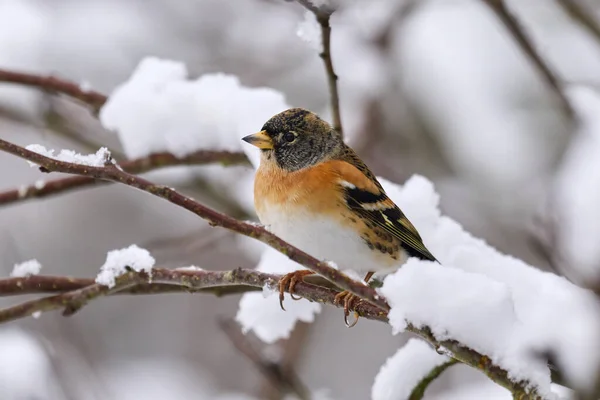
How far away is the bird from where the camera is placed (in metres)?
2.61

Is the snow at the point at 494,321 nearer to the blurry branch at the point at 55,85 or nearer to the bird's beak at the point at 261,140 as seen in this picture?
the bird's beak at the point at 261,140

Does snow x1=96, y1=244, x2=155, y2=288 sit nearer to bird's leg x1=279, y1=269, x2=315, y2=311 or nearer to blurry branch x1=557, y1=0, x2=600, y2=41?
bird's leg x1=279, y1=269, x2=315, y2=311

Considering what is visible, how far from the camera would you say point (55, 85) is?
3.10m

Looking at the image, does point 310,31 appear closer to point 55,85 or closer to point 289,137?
point 289,137

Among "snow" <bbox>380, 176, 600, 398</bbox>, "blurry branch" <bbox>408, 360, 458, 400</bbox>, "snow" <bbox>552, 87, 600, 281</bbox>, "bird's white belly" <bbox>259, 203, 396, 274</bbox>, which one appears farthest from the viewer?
"bird's white belly" <bbox>259, 203, 396, 274</bbox>

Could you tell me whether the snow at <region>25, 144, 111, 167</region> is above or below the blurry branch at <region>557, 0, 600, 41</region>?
below

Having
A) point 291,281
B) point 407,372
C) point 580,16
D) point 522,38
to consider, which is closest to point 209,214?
point 291,281

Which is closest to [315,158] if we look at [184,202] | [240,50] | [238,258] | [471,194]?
[184,202]

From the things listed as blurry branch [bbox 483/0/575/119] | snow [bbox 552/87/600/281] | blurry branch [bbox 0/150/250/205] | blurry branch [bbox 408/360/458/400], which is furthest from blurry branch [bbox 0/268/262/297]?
blurry branch [bbox 483/0/575/119]

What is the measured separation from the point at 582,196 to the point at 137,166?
175 centimetres

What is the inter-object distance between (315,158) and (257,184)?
1.04 feet

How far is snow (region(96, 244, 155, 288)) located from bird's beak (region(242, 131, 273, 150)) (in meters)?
0.93

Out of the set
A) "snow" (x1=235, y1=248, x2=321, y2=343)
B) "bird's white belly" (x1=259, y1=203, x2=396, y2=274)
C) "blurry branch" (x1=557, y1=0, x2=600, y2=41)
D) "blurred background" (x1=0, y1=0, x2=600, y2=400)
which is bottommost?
"snow" (x1=235, y1=248, x2=321, y2=343)

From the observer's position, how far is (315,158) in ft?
9.89
